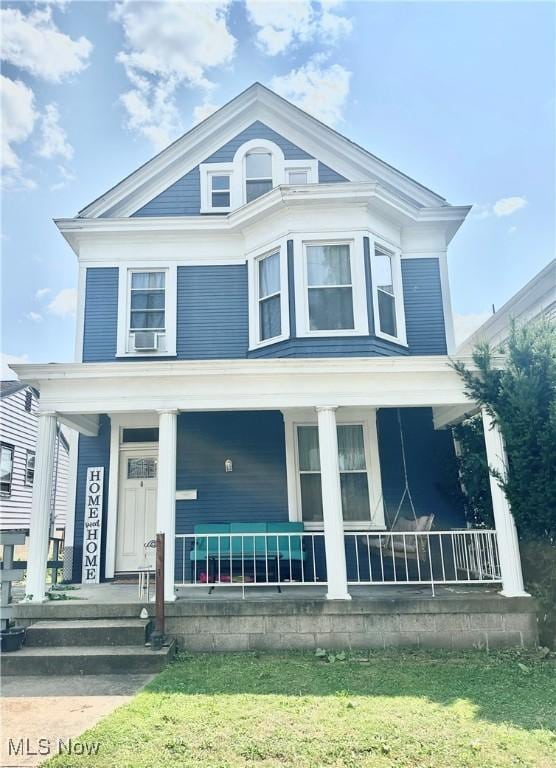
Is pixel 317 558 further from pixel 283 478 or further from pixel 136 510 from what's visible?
pixel 136 510

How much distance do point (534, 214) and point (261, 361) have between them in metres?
10.1

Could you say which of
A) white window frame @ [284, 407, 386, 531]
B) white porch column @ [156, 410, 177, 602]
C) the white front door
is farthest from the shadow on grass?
the white front door

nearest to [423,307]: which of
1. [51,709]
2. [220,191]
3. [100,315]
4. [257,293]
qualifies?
[257,293]

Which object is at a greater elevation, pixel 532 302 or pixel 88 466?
pixel 532 302

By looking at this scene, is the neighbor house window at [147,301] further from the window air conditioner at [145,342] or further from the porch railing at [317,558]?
the porch railing at [317,558]

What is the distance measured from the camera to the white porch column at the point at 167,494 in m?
6.49

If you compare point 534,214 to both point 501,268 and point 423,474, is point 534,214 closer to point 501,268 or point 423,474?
point 501,268

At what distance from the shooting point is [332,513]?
660 centimetres

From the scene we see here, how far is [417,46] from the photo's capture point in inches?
356

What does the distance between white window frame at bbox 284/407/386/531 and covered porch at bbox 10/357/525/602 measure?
18 millimetres

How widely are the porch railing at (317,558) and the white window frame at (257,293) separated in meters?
3.35

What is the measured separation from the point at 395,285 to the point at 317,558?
497cm

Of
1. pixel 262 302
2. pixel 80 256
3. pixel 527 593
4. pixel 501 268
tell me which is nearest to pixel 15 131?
pixel 80 256

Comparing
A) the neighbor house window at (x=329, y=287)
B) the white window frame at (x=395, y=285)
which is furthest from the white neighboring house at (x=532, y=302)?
the neighbor house window at (x=329, y=287)
